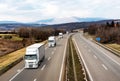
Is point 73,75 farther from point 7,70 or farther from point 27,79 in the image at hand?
point 7,70

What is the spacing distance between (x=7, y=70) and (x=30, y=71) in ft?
10.9

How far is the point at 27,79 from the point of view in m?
27.0

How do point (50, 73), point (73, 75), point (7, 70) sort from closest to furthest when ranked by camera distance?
point (73, 75) < point (50, 73) < point (7, 70)

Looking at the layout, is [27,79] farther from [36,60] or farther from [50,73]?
[36,60]

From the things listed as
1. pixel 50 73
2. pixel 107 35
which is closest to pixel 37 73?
pixel 50 73

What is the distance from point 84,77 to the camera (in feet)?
87.7

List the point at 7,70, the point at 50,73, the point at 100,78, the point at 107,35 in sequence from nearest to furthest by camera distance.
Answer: the point at 100,78 → the point at 50,73 → the point at 7,70 → the point at 107,35

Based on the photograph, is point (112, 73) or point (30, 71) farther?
point (30, 71)

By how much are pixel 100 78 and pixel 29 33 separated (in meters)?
105

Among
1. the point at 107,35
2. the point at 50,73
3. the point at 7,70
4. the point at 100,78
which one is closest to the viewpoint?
the point at 100,78

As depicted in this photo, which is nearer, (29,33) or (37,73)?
(37,73)

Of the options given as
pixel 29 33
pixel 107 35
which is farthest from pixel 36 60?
pixel 29 33

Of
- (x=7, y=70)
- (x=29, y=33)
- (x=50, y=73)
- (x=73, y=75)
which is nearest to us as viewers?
(x=73, y=75)

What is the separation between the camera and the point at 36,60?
3425 centimetres
